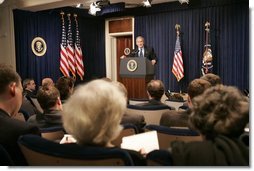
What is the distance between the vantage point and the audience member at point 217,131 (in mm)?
1106

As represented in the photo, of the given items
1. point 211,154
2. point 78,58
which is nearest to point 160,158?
point 211,154

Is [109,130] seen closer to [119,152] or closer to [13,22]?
[119,152]

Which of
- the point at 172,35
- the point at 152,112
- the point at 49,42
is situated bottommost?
the point at 152,112

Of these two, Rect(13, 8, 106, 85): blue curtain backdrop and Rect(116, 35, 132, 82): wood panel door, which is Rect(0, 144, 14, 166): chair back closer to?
Rect(13, 8, 106, 85): blue curtain backdrop

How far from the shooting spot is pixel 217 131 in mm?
1256

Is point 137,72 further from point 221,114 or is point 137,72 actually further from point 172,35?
point 221,114

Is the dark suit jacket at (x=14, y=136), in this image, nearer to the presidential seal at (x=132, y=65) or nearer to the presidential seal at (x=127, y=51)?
the presidential seal at (x=132, y=65)

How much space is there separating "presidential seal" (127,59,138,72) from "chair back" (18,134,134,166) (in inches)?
218

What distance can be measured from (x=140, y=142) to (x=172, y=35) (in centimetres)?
656

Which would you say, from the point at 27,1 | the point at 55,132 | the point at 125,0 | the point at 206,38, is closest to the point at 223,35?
the point at 206,38

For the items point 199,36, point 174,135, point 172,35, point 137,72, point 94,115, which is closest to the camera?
point 94,115

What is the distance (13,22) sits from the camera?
7.21 meters

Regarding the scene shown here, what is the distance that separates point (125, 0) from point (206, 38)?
84.6 inches

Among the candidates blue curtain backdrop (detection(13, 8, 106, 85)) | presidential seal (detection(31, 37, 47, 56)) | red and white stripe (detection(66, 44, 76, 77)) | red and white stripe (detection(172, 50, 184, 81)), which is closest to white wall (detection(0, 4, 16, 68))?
blue curtain backdrop (detection(13, 8, 106, 85))
